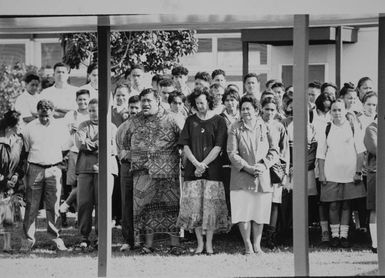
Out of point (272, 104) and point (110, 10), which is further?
point (272, 104)

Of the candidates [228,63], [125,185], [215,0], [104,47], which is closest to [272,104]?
[125,185]

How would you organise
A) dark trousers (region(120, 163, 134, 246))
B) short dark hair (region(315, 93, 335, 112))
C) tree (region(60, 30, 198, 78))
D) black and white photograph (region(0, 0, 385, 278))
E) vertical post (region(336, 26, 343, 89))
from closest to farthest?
1. black and white photograph (region(0, 0, 385, 278))
2. dark trousers (region(120, 163, 134, 246))
3. short dark hair (region(315, 93, 335, 112))
4. tree (region(60, 30, 198, 78))
5. vertical post (region(336, 26, 343, 89))

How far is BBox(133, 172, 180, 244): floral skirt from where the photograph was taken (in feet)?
37.4

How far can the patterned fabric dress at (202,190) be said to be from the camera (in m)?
11.2

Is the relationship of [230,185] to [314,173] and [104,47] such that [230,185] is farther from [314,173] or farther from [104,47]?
[104,47]

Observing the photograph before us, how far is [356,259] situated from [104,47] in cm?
385

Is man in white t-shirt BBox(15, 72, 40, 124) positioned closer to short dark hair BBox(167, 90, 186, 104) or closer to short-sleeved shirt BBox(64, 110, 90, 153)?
short-sleeved shirt BBox(64, 110, 90, 153)

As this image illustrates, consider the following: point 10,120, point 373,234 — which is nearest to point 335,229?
point 373,234

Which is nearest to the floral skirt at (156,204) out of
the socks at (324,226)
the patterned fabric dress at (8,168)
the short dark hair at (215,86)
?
the short dark hair at (215,86)

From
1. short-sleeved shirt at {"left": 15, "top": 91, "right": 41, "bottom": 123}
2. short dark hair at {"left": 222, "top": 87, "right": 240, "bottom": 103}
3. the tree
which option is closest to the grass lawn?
short dark hair at {"left": 222, "top": 87, "right": 240, "bottom": 103}

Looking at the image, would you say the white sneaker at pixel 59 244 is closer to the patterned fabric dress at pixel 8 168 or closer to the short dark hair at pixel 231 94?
the patterned fabric dress at pixel 8 168

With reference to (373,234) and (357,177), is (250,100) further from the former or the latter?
(373,234)

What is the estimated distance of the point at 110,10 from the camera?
26.0 ft

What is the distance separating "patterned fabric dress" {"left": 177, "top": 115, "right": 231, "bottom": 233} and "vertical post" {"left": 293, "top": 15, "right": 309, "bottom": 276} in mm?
3273
